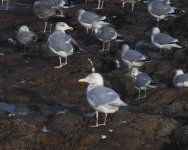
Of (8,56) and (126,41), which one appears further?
(126,41)

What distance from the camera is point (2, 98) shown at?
52.2ft

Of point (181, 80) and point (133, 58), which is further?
point (133, 58)

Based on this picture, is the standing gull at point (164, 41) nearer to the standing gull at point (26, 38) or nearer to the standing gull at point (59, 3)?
the standing gull at point (26, 38)

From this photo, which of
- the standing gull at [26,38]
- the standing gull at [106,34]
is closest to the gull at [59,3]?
the standing gull at [26,38]

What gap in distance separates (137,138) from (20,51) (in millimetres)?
8869

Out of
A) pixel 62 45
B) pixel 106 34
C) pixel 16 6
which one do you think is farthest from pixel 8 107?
pixel 16 6

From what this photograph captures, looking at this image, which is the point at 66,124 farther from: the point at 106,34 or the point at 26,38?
the point at 26,38

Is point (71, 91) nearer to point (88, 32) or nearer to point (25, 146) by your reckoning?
point (25, 146)

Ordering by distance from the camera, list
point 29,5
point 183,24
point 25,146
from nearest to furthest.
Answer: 1. point 25,146
2. point 183,24
3. point 29,5

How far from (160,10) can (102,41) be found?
332 cm

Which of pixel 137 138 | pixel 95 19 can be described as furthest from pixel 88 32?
pixel 137 138

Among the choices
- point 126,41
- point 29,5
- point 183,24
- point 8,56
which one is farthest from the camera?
point 29,5

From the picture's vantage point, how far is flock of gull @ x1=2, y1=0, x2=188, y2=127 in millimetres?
13297

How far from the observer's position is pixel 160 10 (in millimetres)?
22469
